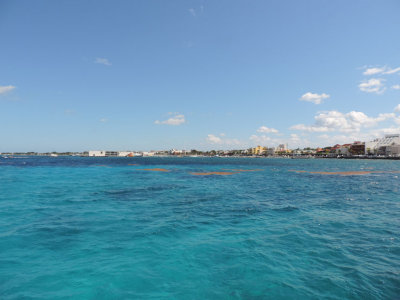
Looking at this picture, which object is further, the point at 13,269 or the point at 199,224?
the point at 199,224

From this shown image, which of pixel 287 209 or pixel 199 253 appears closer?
pixel 199 253

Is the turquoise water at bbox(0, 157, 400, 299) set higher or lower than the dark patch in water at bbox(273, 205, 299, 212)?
higher

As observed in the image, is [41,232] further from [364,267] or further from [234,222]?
[364,267]

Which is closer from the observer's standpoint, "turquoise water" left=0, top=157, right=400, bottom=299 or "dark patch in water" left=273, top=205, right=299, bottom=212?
"turquoise water" left=0, top=157, right=400, bottom=299

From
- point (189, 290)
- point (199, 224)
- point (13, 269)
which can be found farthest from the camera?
point (199, 224)

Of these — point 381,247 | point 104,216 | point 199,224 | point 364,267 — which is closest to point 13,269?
point 104,216

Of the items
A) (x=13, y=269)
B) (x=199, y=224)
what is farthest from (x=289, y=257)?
(x=13, y=269)

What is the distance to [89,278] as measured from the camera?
319 inches

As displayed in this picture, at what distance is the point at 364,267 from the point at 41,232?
56.9 feet

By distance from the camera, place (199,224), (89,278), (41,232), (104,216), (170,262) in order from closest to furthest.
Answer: (89,278) → (170,262) → (41,232) → (199,224) → (104,216)

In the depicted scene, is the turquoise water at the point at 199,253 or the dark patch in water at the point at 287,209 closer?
the turquoise water at the point at 199,253

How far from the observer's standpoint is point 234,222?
48.6 feet

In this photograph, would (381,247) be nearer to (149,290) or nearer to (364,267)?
(364,267)

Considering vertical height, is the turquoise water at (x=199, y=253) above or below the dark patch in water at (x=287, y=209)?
above
